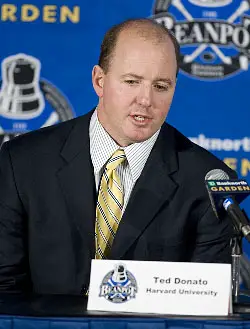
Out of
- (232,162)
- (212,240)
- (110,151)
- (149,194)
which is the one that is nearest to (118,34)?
(110,151)

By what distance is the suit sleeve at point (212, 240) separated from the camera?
1819mm

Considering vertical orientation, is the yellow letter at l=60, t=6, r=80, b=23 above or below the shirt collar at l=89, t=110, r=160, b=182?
above

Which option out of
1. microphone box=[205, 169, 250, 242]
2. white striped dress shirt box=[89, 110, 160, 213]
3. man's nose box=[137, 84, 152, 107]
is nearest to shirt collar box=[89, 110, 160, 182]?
white striped dress shirt box=[89, 110, 160, 213]

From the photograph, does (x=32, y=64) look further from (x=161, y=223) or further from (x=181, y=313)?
(x=181, y=313)

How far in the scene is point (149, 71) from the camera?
1.73 meters

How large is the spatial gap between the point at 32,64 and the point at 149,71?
3.19ft

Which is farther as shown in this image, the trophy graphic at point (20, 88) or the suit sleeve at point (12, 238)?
the trophy graphic at point (20, 88)

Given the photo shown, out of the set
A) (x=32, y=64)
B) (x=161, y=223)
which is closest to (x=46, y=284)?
(x=161, y=223)

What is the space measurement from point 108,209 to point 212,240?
256 millimetres

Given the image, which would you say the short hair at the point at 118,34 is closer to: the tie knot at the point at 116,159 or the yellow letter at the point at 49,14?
the tie knot at the point at 116,159

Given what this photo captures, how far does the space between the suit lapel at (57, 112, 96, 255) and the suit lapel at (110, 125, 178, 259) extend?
0.08m

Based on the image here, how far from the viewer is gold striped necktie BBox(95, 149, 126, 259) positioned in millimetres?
1791

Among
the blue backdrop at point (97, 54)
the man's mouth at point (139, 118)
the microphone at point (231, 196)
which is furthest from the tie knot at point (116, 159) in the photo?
the blue backdrop at point (97, 54)

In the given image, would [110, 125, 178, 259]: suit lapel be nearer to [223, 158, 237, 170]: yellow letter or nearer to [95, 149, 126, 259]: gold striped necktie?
[95, 149, 126, 259]: gold striped necktie
